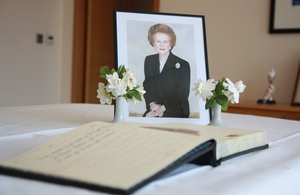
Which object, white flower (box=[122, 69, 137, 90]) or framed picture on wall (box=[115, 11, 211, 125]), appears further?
framed picture on wall (box=[115, 11, 211, 125])

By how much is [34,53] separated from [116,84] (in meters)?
2.77

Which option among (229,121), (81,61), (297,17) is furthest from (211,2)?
(229,121)

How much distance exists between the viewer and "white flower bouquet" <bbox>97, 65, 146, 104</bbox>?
39.6 inches

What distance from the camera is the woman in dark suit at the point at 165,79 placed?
1188 millimetres

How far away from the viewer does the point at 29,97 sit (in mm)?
3623

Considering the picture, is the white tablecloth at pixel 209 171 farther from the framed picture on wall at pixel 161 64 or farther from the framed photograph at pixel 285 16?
the framed photograph at pixel 285 16

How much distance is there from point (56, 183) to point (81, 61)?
364 centimetres

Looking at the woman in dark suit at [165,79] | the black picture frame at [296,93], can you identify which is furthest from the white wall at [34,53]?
the woman in dark suit at [165,79]

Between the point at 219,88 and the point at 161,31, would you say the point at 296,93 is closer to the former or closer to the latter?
the point at 161,31

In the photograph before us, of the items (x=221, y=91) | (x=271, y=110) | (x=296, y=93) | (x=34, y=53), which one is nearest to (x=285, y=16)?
(x=296, y=93)

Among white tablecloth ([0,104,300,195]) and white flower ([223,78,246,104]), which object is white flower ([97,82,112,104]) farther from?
white flower ([223,78,246,104])

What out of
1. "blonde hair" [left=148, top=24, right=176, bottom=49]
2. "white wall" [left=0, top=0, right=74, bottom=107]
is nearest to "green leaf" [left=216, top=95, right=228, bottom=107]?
"blonde hair" [left=148, top=24, right=176, bottom=49]

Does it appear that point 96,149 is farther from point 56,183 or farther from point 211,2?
point 211,2

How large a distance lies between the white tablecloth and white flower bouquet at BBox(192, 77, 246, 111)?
13cm
